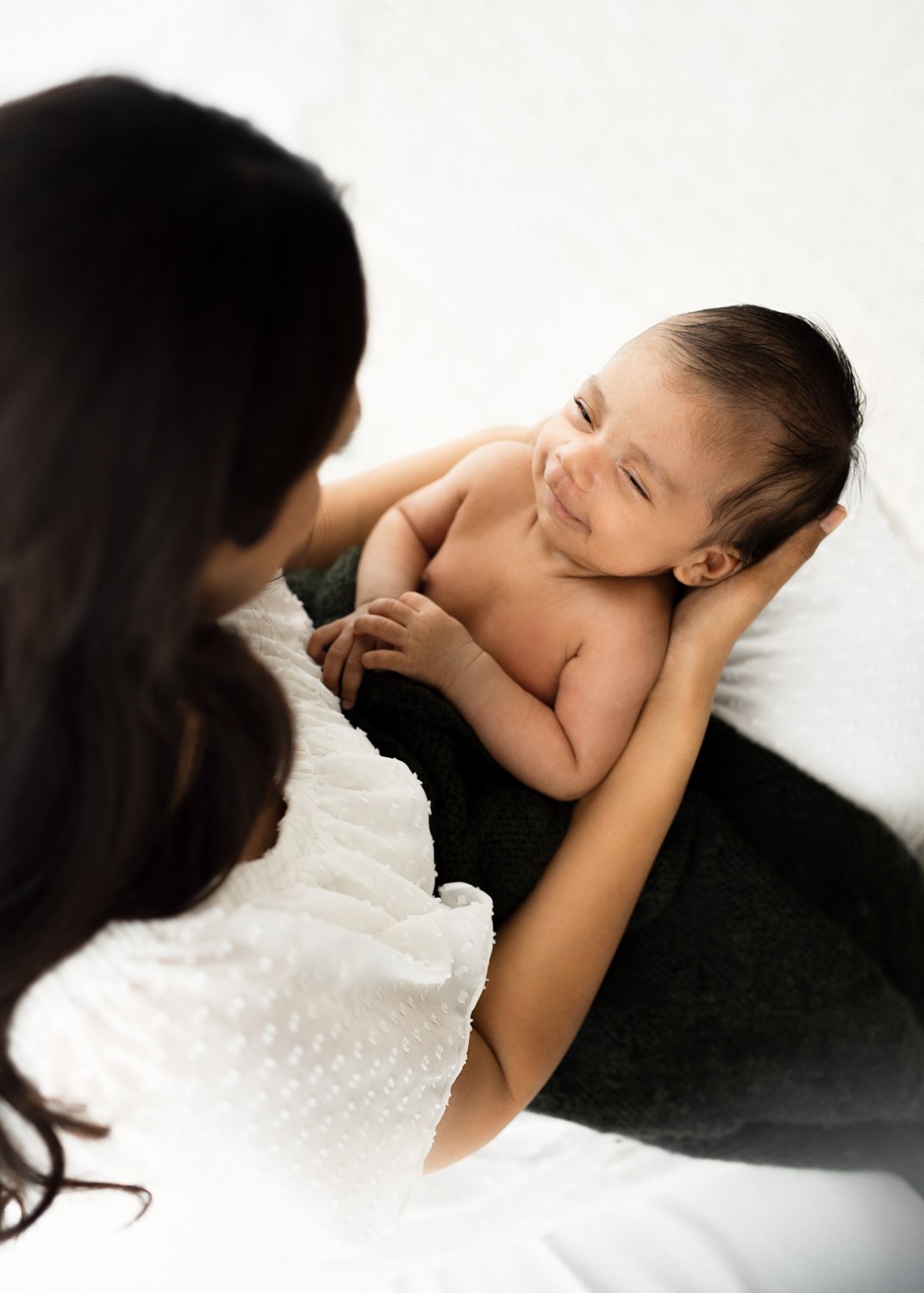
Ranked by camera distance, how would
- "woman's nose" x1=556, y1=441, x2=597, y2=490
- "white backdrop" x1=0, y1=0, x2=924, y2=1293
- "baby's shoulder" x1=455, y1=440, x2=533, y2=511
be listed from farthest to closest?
1. "baby's shoulder" x1=455, y1=440, x2=533, y2=511
2. "woman's nose" x1=556, y1=441, x2=597, y2=490
3. "white backdrop" x1=0, y1=0, x2=924, y2=1293

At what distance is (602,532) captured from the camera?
83 cm

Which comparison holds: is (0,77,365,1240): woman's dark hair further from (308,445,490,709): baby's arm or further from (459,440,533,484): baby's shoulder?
(459,440,533,484): baby's shoulder

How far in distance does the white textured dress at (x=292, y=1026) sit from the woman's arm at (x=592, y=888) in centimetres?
7

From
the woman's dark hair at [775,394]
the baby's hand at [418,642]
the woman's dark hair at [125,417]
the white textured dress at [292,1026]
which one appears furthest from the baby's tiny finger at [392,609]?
the woman's dark hair at [125,417]

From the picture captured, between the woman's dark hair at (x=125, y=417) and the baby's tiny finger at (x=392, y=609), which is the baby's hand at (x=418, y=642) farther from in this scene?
the woman's dark hair at (x=125, y=417)

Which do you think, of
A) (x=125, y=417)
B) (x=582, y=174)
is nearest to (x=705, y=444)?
(x=582, y=174)

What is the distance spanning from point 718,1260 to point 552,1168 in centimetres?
15

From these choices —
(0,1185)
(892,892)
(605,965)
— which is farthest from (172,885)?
(892,892)

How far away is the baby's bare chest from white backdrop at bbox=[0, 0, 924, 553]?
22 centimetres

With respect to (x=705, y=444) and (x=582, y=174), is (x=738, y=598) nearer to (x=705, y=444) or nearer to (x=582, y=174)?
(x=705, y=444)

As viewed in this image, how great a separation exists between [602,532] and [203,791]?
0.44m

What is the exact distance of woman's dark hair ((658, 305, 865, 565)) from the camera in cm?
74

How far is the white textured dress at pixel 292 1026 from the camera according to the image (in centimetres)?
51

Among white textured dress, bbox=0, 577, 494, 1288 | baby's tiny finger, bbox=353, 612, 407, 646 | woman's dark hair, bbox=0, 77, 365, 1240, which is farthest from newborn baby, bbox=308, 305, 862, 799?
woman's dark hair, bbox=0, 77, 365, 1240
